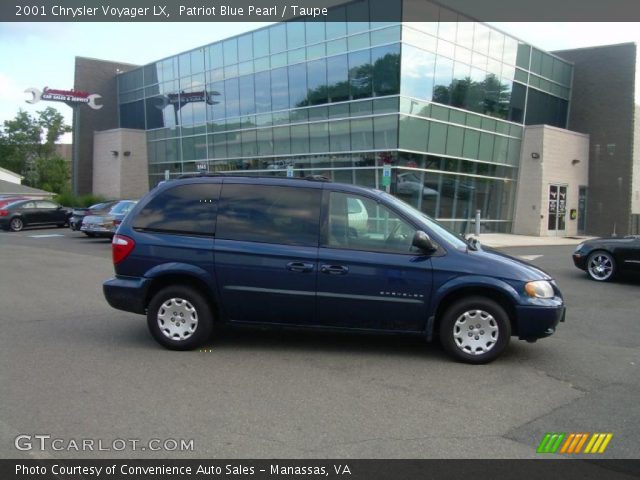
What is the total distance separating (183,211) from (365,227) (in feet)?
6.63

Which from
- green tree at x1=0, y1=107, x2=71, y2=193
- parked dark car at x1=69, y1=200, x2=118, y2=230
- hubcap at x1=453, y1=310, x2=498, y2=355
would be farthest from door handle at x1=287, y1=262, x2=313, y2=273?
green tree at x1=0, y1=107, x2=71, y2=193

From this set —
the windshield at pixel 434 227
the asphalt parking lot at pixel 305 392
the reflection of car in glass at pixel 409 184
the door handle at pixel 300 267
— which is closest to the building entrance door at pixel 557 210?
the reflection of car in glass at pixel 409 184

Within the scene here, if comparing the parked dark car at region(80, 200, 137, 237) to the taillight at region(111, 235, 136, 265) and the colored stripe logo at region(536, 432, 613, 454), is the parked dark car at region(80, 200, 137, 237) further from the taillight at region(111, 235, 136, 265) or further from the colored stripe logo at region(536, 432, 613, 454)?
the colored stripe logo at region(536, 432, 613, 454)

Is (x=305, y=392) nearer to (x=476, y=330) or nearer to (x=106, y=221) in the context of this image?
(x=476, y=330)

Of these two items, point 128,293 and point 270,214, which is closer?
point 270,214

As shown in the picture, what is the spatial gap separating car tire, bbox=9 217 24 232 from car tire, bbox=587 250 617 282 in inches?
939

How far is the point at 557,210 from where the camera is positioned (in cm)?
3216

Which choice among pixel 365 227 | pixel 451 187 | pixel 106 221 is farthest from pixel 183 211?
pixel 451 187

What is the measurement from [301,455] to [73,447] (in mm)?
1499

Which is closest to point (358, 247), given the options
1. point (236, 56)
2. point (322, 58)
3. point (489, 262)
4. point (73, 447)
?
point (489, 262)

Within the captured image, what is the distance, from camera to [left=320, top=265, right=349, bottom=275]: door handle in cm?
580

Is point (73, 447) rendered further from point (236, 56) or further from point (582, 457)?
point (236, 56)

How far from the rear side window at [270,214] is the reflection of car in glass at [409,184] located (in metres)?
19.5

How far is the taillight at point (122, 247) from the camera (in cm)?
625
